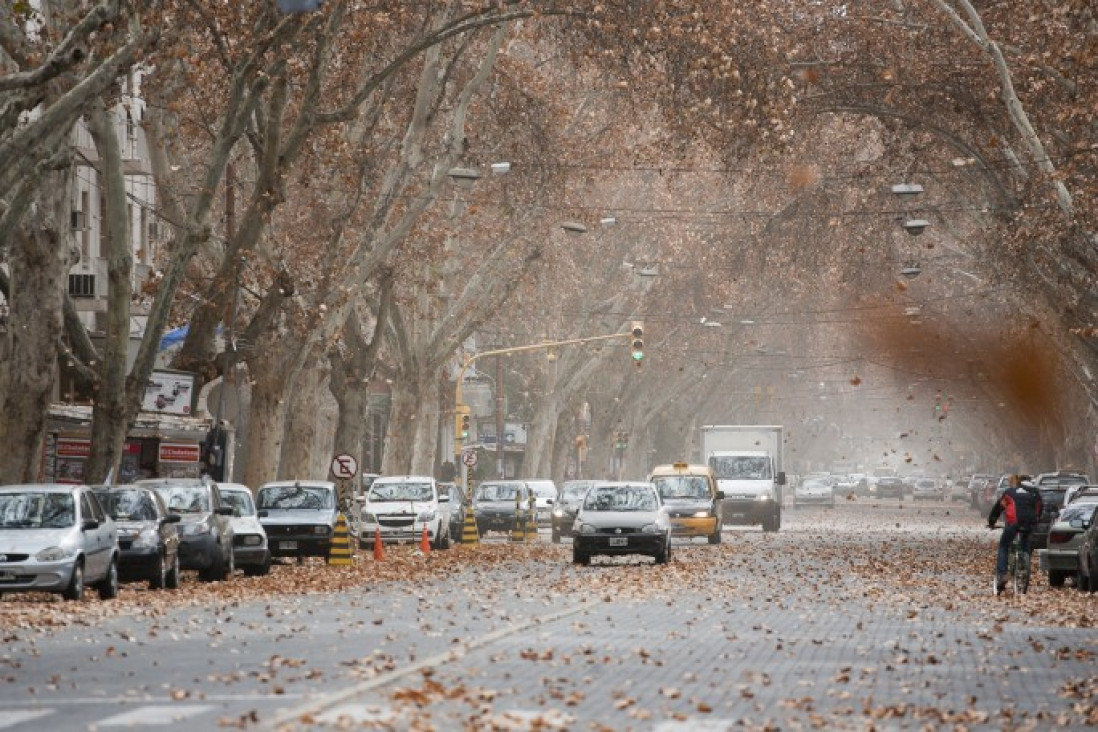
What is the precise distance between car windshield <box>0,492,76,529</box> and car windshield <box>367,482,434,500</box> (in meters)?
20.6

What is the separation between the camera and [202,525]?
32.2 m

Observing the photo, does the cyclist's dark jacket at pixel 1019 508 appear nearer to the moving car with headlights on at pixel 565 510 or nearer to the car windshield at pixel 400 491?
the car windshield at pixel 400 491

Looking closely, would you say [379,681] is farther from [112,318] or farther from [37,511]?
[112,318]

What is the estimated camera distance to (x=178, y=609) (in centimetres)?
2478

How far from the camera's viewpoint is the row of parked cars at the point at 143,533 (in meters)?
25.5

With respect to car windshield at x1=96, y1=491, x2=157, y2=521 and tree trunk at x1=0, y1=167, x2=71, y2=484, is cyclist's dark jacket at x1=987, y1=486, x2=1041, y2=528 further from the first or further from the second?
tree trunk at x1=0, y1=167, x2=71, y2=484

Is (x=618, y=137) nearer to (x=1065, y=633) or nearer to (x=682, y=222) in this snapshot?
(x=682, y=222)

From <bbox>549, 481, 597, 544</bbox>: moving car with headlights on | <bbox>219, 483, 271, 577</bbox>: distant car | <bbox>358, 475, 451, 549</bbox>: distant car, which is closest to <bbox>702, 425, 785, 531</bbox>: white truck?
<bbox>549, 481, 597, 544</bbox>: moving car with headlights on

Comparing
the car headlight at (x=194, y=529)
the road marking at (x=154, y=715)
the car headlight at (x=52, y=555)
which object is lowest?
the road marking at (x=154, y=715)

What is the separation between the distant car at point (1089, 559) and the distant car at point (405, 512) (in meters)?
17.2

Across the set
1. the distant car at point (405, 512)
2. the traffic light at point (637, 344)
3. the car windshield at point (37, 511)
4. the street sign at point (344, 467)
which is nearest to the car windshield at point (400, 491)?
the distant car at point (405, 512)

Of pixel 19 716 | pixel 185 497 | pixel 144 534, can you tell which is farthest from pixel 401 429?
pixel 19 716

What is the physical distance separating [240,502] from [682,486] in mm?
15400

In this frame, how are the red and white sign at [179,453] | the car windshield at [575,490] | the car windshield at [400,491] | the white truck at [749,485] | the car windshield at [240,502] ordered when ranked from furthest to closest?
the white truck at [749,485]
the car windshield at [575,490]
the car windshield at [400,491]
the red and white sign at [179,453]
the car windshield at [240,502]
